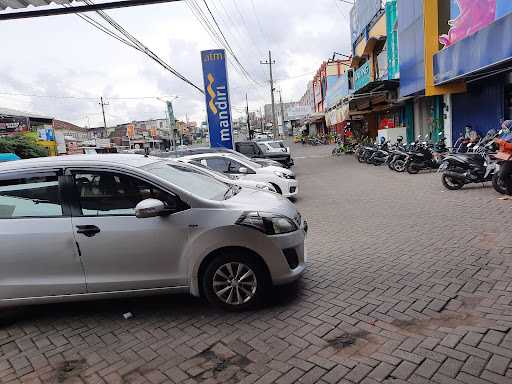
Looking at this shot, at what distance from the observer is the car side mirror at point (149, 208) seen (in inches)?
141

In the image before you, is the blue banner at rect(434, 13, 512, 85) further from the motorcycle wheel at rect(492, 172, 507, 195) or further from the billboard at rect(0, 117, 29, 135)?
the billboard at rect(0, 117, 29, 135)

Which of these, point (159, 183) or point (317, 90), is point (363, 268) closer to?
point (159, 183)

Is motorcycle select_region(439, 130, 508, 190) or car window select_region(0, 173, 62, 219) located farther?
motorcycle select_region(439, 130, 508, 190)

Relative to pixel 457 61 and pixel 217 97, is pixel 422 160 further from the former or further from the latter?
pixel 217 97

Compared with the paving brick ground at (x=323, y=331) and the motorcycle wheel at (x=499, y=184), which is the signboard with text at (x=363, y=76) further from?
the paving brick ground at (x=323, y=331)

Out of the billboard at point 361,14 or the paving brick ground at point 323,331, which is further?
the billboard at point 361,14

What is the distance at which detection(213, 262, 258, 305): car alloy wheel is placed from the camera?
12.5 feet

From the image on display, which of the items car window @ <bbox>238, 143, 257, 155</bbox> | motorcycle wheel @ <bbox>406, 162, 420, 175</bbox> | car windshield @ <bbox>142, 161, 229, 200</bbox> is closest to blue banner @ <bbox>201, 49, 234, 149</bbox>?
car window @ <bbox>238, 143, 257, 155</bbox>

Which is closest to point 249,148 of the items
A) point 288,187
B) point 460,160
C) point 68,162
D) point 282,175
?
point 282,175

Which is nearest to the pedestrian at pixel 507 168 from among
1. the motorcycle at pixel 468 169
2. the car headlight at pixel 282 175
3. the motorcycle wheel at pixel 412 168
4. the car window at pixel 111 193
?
the motorcycle at pixel 468 169

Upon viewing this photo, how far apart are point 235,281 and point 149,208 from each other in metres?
1.07

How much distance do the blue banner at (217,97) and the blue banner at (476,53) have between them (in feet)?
25.1

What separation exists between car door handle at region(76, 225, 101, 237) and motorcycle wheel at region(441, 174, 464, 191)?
8.64 metres

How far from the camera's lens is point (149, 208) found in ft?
11.8
